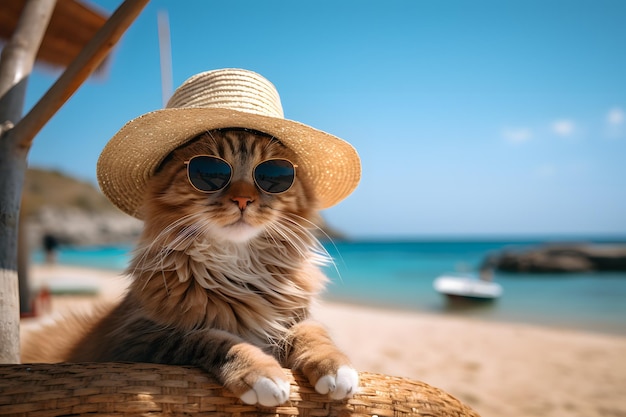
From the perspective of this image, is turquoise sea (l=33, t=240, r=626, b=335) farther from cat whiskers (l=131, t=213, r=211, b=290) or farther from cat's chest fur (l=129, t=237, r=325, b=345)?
cat whiskers (l=131, t=213, r=211, b=290)

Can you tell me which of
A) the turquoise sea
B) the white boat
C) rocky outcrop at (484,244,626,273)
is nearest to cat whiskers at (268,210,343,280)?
the turquoise sea

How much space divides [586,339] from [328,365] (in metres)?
7.25

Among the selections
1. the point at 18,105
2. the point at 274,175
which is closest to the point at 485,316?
the point at 274,175

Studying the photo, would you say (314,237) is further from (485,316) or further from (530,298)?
(530,298)

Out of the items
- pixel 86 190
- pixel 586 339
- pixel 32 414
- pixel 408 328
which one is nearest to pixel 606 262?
pixel 586 339

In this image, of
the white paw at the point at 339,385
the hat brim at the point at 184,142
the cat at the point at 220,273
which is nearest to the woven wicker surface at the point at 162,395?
the white paw at the point at 339,385

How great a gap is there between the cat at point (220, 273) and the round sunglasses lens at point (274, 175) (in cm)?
2

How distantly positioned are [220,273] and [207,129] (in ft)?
1.62

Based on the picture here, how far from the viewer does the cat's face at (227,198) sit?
56.2 inches

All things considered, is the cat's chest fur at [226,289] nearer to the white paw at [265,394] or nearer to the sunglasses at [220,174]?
the sunglasses at [220,174]

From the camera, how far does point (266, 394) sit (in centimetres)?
102

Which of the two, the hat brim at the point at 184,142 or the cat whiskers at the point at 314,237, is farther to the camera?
the cat whiskers at the point at 314,237

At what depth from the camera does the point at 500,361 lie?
5.30 m

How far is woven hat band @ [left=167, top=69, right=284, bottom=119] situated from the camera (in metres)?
1.45
